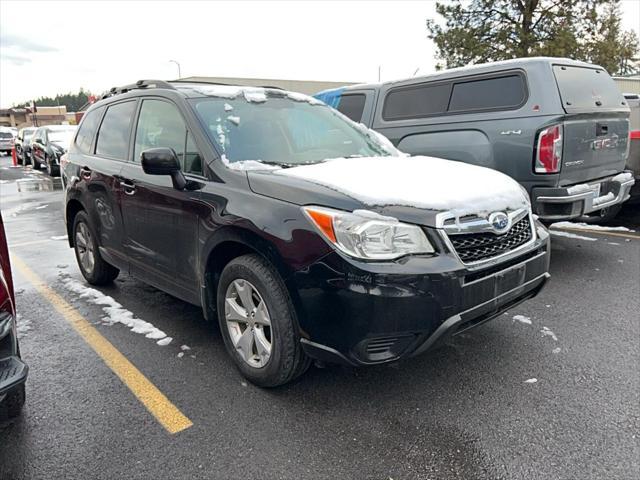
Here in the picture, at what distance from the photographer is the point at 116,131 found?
14.0 feet

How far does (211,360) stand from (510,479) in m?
1.98

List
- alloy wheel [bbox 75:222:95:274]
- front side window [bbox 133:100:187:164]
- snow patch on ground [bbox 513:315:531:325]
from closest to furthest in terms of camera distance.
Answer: front side window [bbox 133:100:187:164], snow patch on ground [bbox 513:315:531:325], alloy wheel [bbox 75:222:95:274]

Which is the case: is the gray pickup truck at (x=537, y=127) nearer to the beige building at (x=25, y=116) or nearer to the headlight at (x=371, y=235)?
the headlight at (x=371, y=235)

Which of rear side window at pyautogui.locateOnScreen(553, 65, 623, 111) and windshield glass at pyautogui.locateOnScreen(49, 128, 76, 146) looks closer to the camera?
rear side window at pyautogui.locateOnScreen(553, 65, 623, 111)

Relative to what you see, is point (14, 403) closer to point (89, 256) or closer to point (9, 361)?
point (9, 361)

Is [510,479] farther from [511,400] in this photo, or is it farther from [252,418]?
[252,418]

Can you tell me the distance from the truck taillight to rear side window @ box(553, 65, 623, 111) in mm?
296

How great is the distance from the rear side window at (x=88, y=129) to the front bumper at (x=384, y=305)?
3.19m

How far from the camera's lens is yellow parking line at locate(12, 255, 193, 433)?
270 centimetres

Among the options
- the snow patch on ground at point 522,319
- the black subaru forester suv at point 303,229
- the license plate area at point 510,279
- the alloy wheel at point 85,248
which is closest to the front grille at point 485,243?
the black subaru forester suv at point 303,229

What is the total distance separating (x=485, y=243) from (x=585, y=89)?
11.7 ft

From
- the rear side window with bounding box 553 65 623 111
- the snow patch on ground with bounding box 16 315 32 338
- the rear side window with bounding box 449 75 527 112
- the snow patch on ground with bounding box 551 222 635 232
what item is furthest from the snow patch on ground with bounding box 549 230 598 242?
the snow patch on ground with bounding box 16 315 32 338

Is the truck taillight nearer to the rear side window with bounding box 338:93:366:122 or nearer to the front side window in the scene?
the rear side window with bounding box 338:93:366:122

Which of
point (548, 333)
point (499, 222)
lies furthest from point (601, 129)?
point (499, 222)
